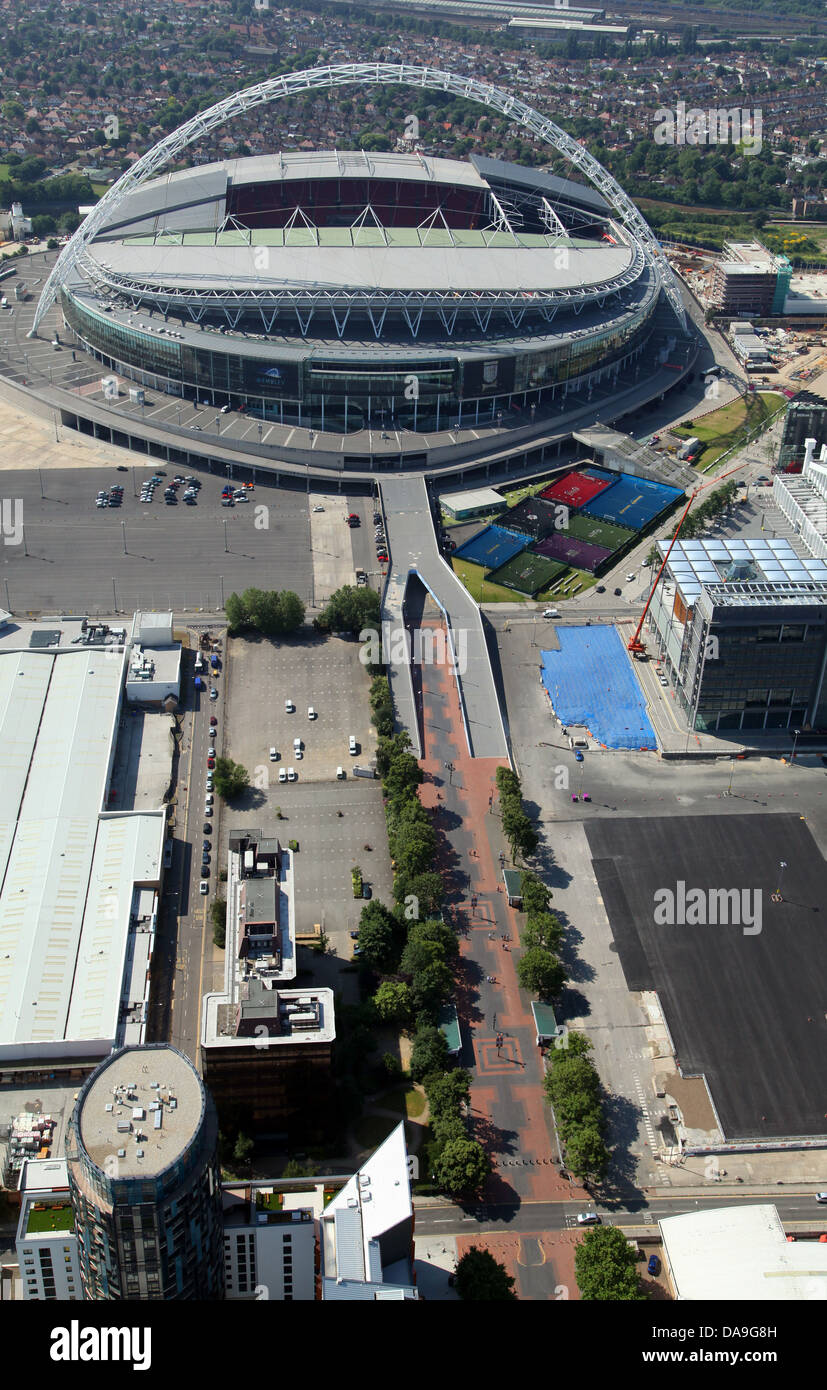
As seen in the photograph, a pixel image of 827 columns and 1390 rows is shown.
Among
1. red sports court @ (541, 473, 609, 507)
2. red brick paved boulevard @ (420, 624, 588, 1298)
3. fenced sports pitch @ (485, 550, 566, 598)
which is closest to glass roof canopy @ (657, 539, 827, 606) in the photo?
fenced sports pitch @ (485, 550, 566, 598)

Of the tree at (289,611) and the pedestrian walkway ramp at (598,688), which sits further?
the tree at (289,611)

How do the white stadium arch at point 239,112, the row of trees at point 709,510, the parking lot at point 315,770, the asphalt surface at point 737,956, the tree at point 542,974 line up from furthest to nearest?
the white stadium arch at point 239,112, the row of trees at point 709,510, the parking lot at point 315,770, the tree at point 542,974, the asphalt surface at point 737,956

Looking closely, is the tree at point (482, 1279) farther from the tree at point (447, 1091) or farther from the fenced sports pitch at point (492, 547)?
the fenced sports pitch at point (492, 547)

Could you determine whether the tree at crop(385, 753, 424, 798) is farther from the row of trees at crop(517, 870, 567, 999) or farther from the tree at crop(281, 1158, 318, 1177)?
the tree at crop(281, 1158, 318, 1177)

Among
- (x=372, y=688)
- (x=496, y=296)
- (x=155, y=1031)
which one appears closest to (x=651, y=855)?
(x=372, y=688)

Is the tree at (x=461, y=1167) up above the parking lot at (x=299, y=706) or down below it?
→ below

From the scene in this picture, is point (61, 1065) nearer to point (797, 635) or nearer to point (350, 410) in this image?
point (797, 635)

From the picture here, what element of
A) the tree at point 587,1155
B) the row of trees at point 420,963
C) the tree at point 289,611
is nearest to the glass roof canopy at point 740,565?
the row of trees at point 420,963

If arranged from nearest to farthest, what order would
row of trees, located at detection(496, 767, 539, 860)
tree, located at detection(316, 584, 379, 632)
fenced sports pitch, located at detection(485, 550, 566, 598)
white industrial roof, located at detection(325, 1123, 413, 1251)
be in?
white industrial roof, located at detection(325, 1123, 413, 1251)
row of trees, located at detection(496, 767, 539, 860)
tree, located at detection(316, 584, 379, 632)
fenced sports pitch, located at detection(485, 550, 566, 598)
